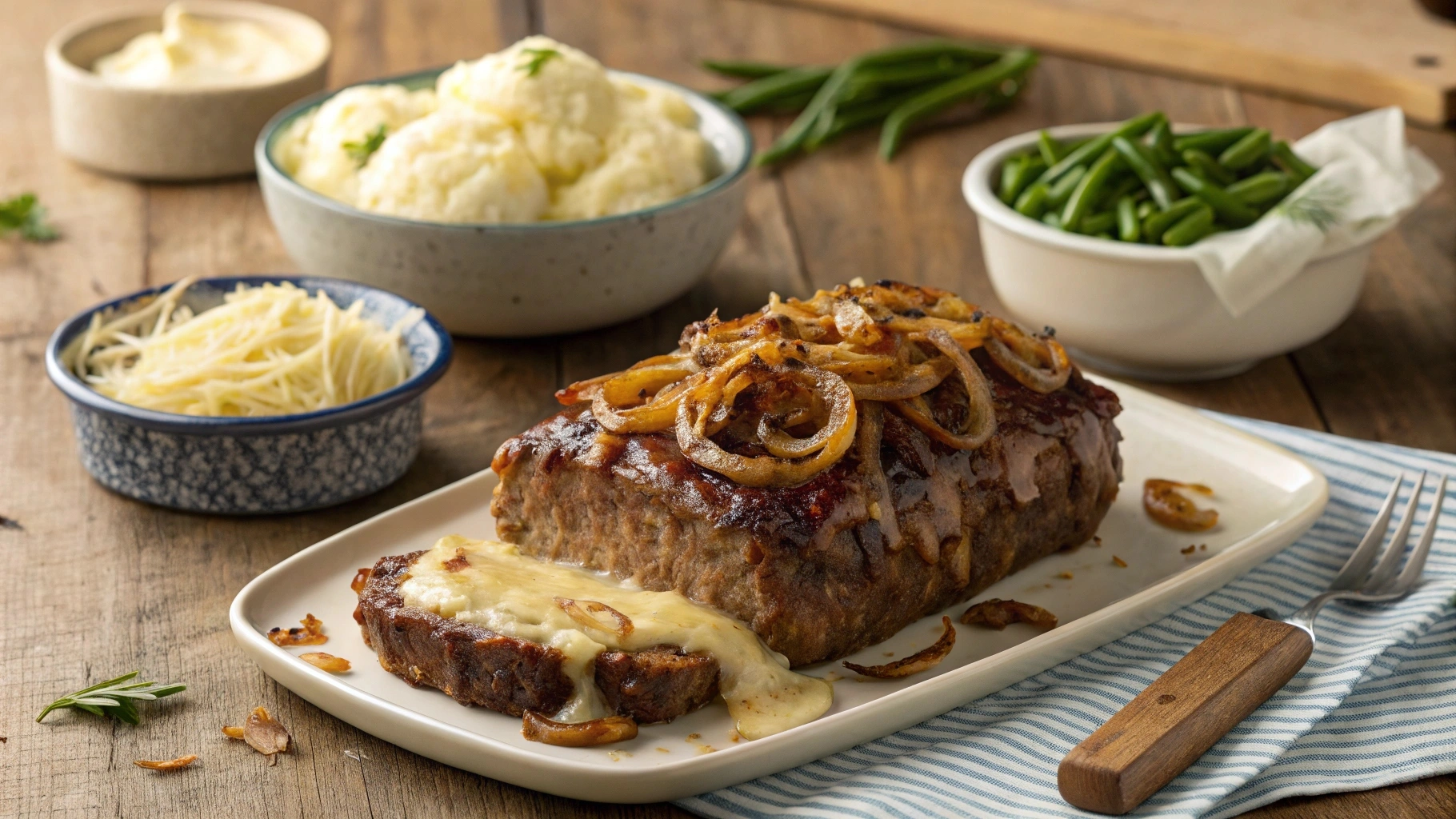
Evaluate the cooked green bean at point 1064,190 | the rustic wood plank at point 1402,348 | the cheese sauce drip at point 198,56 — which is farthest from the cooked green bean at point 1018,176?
the cheese sauce drip at point 198,56

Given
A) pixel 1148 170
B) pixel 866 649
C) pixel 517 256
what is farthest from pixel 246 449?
pixel 1148 170

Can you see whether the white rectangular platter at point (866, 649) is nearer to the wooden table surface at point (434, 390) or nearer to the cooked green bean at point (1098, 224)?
the wooden table surface at point (434, 390)

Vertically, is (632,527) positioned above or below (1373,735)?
above

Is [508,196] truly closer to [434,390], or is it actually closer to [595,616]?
[434,390]

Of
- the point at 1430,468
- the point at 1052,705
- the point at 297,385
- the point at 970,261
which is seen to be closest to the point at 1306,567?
the point at 1430,468

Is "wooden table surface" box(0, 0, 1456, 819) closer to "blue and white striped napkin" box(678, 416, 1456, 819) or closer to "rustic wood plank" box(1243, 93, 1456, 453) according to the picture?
"rustic wood plank" box(1243, 93, 1456, 453)

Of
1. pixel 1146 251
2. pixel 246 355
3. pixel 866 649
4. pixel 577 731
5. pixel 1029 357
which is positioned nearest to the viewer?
pixel 577 731

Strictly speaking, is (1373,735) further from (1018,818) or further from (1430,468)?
(1430,468)
